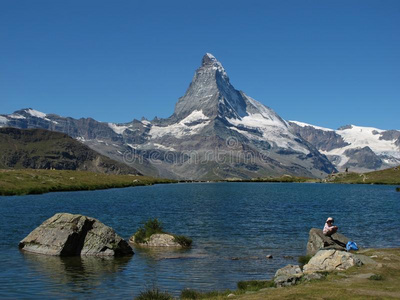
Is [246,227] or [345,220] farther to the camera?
[345,220]

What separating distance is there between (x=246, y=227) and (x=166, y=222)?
1298 centimetres

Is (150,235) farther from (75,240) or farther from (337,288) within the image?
(337,288)

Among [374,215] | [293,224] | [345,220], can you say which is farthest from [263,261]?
[374,215]

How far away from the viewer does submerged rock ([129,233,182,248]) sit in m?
47.7

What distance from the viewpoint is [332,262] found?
32125mm

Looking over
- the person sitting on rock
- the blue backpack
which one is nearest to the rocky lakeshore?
the blue backpack

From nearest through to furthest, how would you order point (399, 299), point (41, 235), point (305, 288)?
1. point (399, 299)
2. point (305, 288)
3. point (41, 235)

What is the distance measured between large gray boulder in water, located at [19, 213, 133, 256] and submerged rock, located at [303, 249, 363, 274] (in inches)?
708

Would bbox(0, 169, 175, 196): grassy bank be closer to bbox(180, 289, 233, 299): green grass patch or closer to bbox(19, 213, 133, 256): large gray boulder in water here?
bbox(19, 213, 133, 256): large gray boulder in water

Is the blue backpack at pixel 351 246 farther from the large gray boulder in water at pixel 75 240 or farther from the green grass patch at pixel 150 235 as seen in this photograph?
the large gray boulder in water at pixel 75 240

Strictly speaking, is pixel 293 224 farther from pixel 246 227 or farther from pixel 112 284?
pixel 112 284

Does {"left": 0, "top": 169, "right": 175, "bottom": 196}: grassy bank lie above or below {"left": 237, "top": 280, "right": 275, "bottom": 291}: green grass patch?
above

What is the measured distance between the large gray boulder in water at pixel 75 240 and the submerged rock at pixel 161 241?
5.61m

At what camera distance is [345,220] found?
7450cm
